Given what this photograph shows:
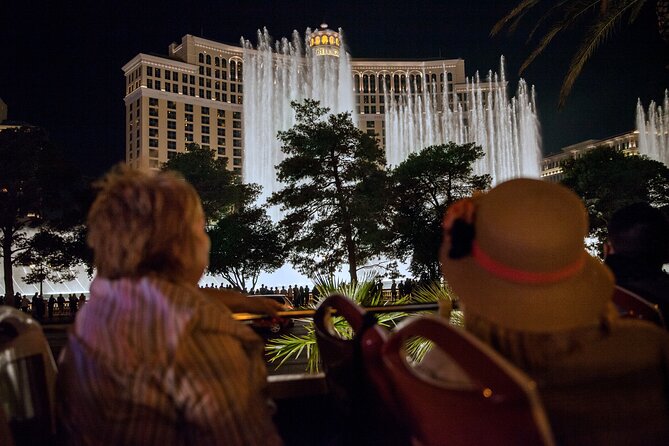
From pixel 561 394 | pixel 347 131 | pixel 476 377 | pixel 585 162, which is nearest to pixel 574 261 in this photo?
pixel 561 394

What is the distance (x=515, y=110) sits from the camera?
83438 mm

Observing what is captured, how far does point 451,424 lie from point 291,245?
877 inches

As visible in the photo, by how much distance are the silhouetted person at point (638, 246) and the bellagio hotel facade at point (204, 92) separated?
9503cm

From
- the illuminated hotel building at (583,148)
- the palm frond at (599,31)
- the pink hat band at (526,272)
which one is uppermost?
the illuminated hotel building at (583,148)

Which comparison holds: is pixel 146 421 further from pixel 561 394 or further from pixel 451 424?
pixel 561 394

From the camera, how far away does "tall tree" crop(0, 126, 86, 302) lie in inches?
1059

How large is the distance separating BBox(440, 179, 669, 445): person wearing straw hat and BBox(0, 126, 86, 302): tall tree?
2886cm

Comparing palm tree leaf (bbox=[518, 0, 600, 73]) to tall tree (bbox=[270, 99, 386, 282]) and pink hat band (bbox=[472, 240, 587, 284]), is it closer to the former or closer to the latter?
pink hat band (bbox=[472, 240, 587, 284])

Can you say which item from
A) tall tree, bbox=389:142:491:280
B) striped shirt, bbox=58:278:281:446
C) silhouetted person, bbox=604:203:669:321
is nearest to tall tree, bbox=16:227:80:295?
tall tree, bbox=389:142:491:280

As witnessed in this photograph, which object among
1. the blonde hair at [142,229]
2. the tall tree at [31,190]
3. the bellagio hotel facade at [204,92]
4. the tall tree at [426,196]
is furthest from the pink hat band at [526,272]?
the bellagio hotel facade at [204,92]

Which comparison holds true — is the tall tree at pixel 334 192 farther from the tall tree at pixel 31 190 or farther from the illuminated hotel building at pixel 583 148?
the illuminated hotel building at pixel 583 148

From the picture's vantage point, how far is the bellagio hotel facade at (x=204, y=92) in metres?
100

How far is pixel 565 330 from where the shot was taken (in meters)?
1.38

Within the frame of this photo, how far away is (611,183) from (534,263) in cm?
3252
